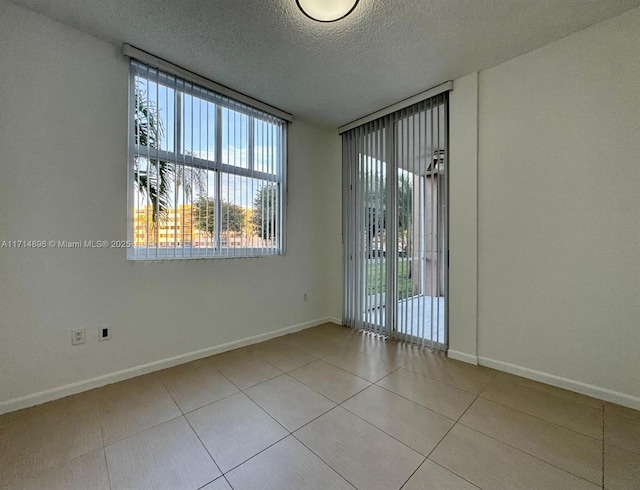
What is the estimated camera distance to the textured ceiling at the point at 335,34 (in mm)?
1860

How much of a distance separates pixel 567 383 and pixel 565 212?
1.36m

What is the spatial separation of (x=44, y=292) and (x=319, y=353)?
7.66 feet

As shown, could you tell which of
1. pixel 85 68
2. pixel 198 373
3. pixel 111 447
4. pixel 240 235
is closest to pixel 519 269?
pixel 240 235

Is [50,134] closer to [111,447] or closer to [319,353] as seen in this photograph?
[111,447]

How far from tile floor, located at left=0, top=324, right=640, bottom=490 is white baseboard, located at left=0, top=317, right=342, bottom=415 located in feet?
0.24

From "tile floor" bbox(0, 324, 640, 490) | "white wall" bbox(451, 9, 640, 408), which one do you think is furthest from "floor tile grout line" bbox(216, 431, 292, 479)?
"white wall" bbox(451, 9, 640, 408)

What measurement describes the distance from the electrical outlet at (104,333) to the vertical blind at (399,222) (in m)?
2.68

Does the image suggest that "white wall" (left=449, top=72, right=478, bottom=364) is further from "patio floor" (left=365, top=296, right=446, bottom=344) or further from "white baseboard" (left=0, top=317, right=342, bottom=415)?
"white baseboard" (left=0, top=317, right=342, bottom=415)

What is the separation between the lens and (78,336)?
2078 mm

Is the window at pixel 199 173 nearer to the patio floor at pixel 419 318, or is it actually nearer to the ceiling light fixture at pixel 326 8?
the ceiling light fixture at pixel 326 8

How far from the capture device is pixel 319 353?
2.85 metres

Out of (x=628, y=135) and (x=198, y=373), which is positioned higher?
(x=628, y=135)

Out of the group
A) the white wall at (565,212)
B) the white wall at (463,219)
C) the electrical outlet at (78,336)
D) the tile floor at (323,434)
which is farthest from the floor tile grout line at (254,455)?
the white wall at (565,212)

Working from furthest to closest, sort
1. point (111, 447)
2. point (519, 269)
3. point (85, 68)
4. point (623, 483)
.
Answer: point (519, 269), point (85, 68), point (111, 447), point (623, 483)
